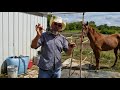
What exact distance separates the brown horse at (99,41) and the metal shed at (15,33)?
1.68m

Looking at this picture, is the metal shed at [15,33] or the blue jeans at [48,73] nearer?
the blue jeans at [48,73]

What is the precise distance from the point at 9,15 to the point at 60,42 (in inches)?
136

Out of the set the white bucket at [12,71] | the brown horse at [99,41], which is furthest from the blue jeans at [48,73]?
the brown horse at [99,41]

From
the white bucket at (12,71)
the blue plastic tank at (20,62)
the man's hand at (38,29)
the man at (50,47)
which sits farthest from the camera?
the blue plastic tank at (20,62)

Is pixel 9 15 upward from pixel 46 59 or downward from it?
upward

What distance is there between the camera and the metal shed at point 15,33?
541 cm

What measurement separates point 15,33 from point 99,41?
261cm

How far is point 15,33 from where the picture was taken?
6059 millimetres

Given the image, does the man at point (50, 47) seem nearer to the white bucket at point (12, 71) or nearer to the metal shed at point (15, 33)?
the white bucket at point (12, 71)
